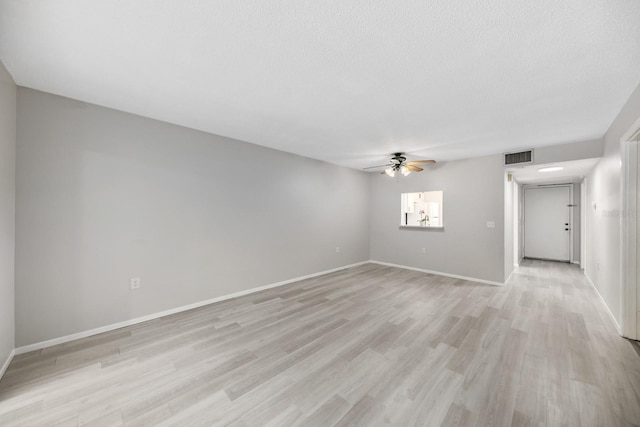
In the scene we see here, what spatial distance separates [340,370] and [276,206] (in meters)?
2.89

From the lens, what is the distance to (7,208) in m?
2.06

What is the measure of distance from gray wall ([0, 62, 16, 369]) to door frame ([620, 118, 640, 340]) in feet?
18.7

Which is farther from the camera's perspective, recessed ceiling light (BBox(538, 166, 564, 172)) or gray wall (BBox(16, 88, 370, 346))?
recessed ceiling light (BBox(538, 166, 564, 172))

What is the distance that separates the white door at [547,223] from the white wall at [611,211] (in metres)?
3.15

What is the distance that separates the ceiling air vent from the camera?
408 cm

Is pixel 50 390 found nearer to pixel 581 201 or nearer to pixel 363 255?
pixel 363 255

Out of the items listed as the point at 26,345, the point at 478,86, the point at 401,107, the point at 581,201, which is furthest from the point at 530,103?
the point at 581,201

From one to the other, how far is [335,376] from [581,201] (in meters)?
7.85

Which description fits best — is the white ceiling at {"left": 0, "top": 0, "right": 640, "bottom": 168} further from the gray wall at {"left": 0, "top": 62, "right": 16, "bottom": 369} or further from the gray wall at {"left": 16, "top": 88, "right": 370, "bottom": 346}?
the gray wall at {"left": 16, "top": 88, "right": 370, "bottom": 346}

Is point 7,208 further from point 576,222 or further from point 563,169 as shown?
point 576,222

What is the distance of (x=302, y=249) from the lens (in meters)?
4.82

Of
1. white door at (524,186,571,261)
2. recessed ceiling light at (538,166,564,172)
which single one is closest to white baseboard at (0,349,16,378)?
recessed ceiling light at (538,166,564,172)

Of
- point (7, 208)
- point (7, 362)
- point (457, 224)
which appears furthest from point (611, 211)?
point (7, 362)

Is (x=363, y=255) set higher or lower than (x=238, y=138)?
lower
